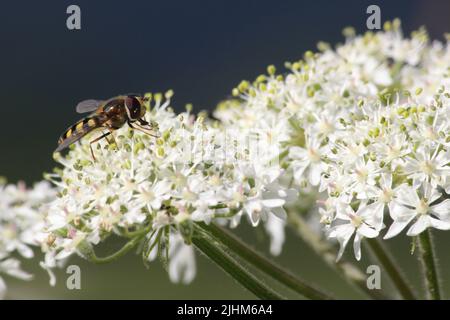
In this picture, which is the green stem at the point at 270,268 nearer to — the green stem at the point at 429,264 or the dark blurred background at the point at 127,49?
the green stem at the point at 429,264

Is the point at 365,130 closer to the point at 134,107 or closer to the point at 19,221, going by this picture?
the point at 134,107

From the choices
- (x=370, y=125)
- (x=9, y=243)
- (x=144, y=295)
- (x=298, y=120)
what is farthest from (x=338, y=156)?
(x=144, y=295)

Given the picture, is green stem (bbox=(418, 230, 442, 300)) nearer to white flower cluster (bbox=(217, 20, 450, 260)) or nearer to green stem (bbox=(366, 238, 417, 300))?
white flower cluster (bbox=(217, 20, 450, 260))

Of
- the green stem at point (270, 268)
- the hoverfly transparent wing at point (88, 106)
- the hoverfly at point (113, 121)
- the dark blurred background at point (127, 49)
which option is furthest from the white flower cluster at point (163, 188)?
the dark blurred background at point (127, 49)

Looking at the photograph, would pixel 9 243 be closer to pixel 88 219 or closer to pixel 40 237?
pixel 40 237

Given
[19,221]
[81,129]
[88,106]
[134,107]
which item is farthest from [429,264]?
[19,221]

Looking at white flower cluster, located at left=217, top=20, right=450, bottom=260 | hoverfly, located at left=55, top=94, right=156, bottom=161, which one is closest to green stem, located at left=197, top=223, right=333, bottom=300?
white flower cluster, located at left=217, top=20, right=450, bottom=260
